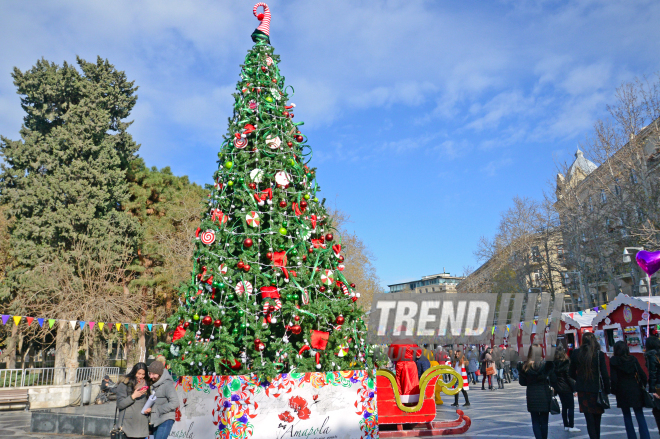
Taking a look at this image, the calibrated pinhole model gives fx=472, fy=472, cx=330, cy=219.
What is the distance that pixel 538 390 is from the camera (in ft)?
21.5

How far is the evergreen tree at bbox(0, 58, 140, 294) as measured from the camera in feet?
81.9

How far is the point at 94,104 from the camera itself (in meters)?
28.1

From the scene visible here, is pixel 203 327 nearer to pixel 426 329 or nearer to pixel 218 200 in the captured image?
pixel 218 200

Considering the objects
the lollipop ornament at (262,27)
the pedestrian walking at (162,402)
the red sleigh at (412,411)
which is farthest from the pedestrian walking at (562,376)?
the lollipop ornament at (262,27)

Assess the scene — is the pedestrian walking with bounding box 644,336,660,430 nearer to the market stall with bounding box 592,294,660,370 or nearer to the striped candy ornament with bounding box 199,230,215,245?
the striped candy ornament with bounding box 199,230,215,245

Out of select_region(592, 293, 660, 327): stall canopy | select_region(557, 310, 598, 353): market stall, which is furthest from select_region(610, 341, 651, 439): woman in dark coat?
select_region(557, 310, 598, 353): market stall

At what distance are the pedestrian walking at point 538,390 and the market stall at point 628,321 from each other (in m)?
9.30

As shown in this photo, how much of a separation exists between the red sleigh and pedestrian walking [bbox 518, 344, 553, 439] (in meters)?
2.68

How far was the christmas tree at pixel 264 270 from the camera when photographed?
6.68 m

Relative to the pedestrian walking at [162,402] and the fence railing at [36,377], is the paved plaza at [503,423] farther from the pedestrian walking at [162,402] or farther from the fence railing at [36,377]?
the pedestrian walking at [162,402]

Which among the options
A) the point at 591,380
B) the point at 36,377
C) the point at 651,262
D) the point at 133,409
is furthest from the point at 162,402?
the point at 36,377

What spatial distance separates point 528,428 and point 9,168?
30317 mm

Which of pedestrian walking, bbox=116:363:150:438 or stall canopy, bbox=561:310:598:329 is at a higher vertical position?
stall canopy, bbox=561:310:598:329

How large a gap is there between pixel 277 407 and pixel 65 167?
24742 millimetres
